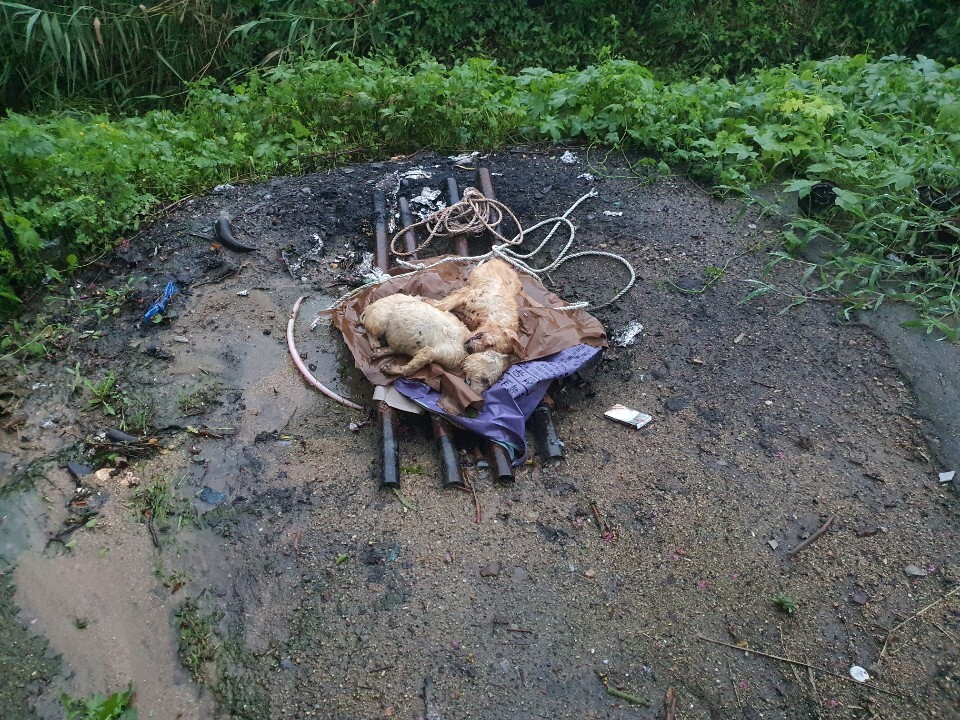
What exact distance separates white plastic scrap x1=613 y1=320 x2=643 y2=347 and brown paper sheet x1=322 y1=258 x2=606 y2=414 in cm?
19

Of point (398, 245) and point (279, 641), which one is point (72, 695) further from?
point (398, 245)

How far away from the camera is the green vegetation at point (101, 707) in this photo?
2.85 metres

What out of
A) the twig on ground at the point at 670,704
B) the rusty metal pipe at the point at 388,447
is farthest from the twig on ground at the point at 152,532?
the twig on ground at the point at 670,704

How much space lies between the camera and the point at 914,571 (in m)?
3.30

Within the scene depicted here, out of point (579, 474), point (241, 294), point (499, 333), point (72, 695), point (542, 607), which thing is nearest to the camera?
point (72, 695)

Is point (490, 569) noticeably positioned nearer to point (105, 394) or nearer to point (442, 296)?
point (442, 296)

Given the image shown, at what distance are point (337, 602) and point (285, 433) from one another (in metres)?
1.16

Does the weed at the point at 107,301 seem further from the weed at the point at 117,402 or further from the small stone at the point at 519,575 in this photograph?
the small stone at the point at 519,575

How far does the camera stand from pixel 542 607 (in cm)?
326

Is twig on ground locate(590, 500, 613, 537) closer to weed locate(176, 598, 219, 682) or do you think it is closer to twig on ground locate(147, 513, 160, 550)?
weed locate(176, 598, 219, 682)

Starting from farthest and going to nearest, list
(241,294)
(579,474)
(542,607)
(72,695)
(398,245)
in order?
(398,245) → (241,294) → (579,474) → (542,607) → (72,695)

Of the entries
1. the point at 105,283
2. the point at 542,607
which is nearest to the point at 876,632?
the point at 542,607

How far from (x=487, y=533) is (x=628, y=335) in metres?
1.72

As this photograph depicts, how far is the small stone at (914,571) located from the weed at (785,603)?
574 millimetres
